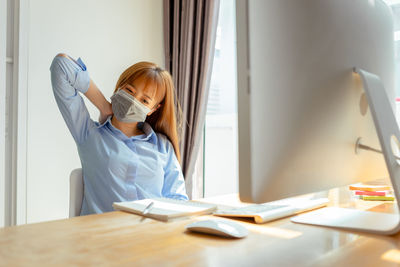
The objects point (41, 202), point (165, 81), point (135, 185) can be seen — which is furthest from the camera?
point (41, 202)

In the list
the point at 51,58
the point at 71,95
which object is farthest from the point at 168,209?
the point at 51,58

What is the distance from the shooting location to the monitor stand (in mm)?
692

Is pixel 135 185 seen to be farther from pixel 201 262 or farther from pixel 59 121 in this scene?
pixel 59 121

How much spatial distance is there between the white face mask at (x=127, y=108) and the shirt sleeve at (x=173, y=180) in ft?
0.72

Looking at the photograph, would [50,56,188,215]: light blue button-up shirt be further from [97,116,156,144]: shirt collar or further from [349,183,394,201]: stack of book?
[349,183,394,201]: stack of book

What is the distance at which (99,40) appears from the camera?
2.47 m

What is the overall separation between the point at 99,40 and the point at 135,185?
4.63 feet

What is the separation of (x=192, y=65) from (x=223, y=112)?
42cm

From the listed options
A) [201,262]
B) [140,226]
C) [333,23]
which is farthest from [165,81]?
[201,262]

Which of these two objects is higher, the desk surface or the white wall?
the white wall

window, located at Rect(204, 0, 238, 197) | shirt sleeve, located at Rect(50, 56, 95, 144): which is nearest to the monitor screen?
shirt sleeve, located at Rect(50, 56, 95, 144)

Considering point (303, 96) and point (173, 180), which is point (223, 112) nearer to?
point (173, 180)

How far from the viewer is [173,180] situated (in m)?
1.53

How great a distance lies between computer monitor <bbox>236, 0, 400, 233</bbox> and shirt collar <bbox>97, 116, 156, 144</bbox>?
3.21ft
